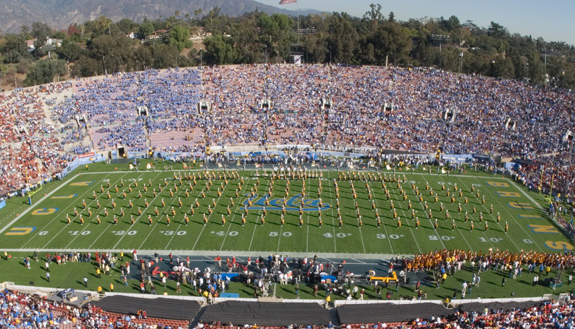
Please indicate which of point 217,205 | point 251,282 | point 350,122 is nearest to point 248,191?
point 217,205

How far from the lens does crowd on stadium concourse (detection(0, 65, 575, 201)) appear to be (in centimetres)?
4367

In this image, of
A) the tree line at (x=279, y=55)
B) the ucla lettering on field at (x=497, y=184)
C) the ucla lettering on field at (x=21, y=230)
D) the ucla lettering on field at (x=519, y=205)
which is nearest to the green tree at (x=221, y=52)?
the tree line at (x=279, y=55)

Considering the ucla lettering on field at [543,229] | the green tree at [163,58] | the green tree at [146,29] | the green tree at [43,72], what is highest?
the green tree at [146,29]

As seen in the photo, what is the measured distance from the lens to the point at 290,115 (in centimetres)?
5125

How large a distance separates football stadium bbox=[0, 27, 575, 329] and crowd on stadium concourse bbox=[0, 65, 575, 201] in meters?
0.25

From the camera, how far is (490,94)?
52656mm

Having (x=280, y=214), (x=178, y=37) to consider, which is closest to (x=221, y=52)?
(x=178, y=37)

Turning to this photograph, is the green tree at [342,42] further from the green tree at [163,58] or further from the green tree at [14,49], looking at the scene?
the green tree at [14,49]

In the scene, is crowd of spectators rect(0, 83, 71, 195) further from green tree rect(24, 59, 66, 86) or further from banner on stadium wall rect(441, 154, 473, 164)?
banner on stadium wall rect(441, 154, 473, 164)

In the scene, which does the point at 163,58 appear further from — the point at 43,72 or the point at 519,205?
the point at 519,205

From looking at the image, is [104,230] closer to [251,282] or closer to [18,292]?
[18,292]

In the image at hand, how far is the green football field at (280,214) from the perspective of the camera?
1054 inches

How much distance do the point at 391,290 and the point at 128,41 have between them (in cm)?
5938

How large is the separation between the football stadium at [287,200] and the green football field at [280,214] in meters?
0.15
